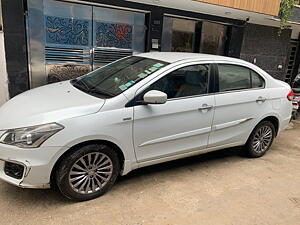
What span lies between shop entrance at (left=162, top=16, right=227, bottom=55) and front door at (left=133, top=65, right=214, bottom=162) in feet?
14.2

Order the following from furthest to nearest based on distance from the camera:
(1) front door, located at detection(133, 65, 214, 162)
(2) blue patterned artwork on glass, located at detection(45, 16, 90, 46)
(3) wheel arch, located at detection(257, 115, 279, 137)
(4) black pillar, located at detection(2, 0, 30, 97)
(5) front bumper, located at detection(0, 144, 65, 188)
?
(2) blue patterned artwork on glass, located at detection(45, 16, 90, 46), (4) black pillar, located at detection(2, 0, 30, 97), (3) wheel arch, located at detection(257, 115, 279, 137), (1) front door, located at detection(133, 65, 214, 162), (5) front bumper, located at detection(0, 144, 65, 188)

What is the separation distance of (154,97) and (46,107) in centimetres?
117

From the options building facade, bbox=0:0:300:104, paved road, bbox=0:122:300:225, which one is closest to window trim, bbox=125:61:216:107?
paved road, bbox=0:122:300:225

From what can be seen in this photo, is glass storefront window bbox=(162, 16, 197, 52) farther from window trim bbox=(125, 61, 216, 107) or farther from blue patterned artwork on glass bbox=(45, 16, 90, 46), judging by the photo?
window trim bbox=(125, 61, 216, 107)

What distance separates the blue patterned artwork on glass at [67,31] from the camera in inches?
232

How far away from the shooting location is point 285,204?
317 cm

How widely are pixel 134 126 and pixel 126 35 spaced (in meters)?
4.60

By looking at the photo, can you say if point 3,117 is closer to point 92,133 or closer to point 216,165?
point 92,133

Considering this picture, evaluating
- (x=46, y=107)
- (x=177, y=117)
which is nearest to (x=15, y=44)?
(x=46, y=107)

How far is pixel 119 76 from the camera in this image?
3.45 m

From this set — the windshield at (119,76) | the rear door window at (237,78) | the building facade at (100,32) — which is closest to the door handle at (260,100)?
the rear door window at (237,78)

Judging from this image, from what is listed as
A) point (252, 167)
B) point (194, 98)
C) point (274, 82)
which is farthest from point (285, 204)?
point (274, 82)

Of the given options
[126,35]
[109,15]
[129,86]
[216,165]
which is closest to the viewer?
[129,86]

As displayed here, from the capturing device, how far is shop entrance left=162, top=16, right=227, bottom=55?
764 cm
